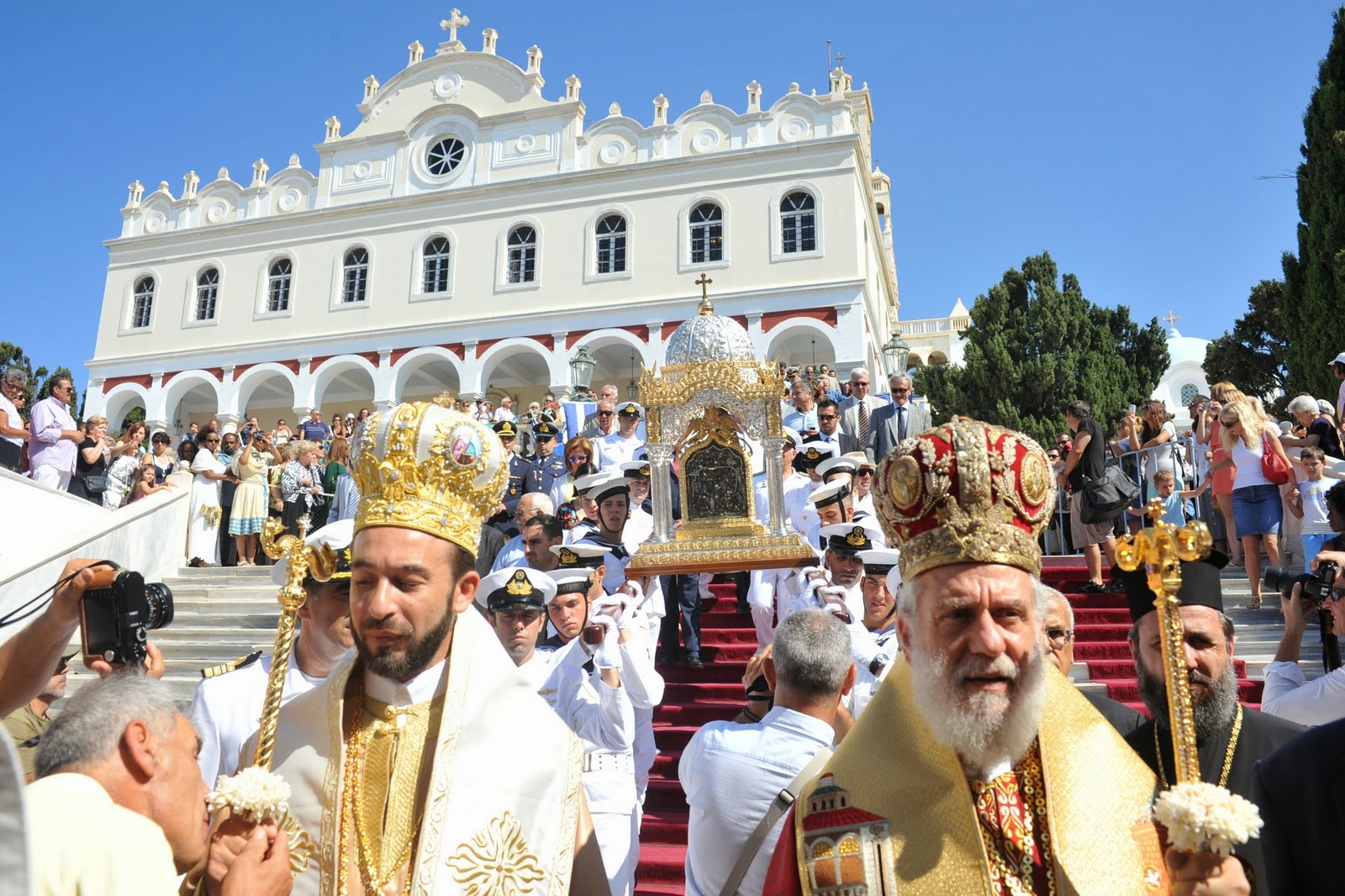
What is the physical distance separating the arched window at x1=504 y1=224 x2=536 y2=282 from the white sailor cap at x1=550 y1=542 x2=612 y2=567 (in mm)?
25651

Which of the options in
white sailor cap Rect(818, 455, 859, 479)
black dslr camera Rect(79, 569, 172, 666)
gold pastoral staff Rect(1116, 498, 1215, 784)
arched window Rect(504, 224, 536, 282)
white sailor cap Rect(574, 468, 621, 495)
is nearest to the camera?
gold pastoral staff Rect(1116, 498, 1215, 784)

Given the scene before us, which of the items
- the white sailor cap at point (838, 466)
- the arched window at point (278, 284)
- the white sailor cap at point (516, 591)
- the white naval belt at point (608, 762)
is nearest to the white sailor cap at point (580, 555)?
the white sailor cap at point (516, 591)

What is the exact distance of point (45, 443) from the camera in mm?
11914

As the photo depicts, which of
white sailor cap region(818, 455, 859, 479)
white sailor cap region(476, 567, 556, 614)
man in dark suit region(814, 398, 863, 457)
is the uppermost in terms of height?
man in dark suit region(814, 398, 863, 457)

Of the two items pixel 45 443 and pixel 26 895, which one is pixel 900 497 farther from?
pixel 45 443

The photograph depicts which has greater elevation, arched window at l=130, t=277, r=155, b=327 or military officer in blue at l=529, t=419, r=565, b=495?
arched window at l=130, t=277, r=155, b=327

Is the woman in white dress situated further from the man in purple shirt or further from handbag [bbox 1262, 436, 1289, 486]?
handbag [bbox 1262, 436, 1289, 486]

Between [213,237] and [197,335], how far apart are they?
12.0 ft

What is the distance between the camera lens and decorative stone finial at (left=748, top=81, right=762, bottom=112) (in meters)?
30.3

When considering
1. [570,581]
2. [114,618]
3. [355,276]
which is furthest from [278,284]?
[114,618]

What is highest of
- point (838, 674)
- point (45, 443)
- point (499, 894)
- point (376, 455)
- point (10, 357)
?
point (10, 357)

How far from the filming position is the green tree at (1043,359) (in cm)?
2786

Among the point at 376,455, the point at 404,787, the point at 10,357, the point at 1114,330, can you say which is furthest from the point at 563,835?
the point at 10,357

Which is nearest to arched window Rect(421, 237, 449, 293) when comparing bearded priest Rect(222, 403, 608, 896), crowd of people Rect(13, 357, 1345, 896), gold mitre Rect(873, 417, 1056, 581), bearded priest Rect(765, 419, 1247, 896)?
crowd of people Rect(13, 357, 1345, 896)
